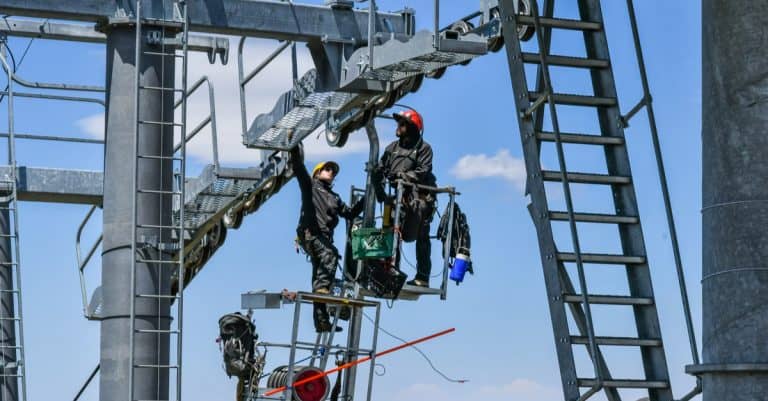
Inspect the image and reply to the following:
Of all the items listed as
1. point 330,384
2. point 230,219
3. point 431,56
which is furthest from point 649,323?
point 230,219

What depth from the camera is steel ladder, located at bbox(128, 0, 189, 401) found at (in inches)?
547

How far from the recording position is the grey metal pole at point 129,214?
46.0 ft

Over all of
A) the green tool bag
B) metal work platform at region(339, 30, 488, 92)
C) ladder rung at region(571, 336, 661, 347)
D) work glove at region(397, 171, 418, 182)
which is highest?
metal work platform at region(339, 30, 488, 92)

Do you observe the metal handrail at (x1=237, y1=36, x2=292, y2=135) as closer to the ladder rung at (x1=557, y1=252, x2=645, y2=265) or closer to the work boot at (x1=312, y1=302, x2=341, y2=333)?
the work boot at (x1=312, y1=302, x2=341, y2=333)

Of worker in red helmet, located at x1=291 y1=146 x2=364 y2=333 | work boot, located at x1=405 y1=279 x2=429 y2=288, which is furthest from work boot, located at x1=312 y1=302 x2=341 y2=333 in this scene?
work boot, located at x1=405 y1=279 x2=429 y2=288

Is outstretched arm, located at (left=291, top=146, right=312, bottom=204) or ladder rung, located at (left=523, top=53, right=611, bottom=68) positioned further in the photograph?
outstretched arm, located at (left=291, top=146, right=312, bottom=204)

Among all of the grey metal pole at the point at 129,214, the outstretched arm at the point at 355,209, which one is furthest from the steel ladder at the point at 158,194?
the outstretched arm at the point at 355,209

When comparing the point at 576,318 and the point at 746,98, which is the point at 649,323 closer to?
the point at 576,318

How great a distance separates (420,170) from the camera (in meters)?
15.2

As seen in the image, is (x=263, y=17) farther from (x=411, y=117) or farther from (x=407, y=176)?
(x=407, y=176)

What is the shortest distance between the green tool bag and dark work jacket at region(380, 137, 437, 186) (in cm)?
67

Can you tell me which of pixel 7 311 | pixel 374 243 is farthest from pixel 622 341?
pixel 7 311

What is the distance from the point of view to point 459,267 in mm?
14961

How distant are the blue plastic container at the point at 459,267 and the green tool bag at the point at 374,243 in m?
0.79
